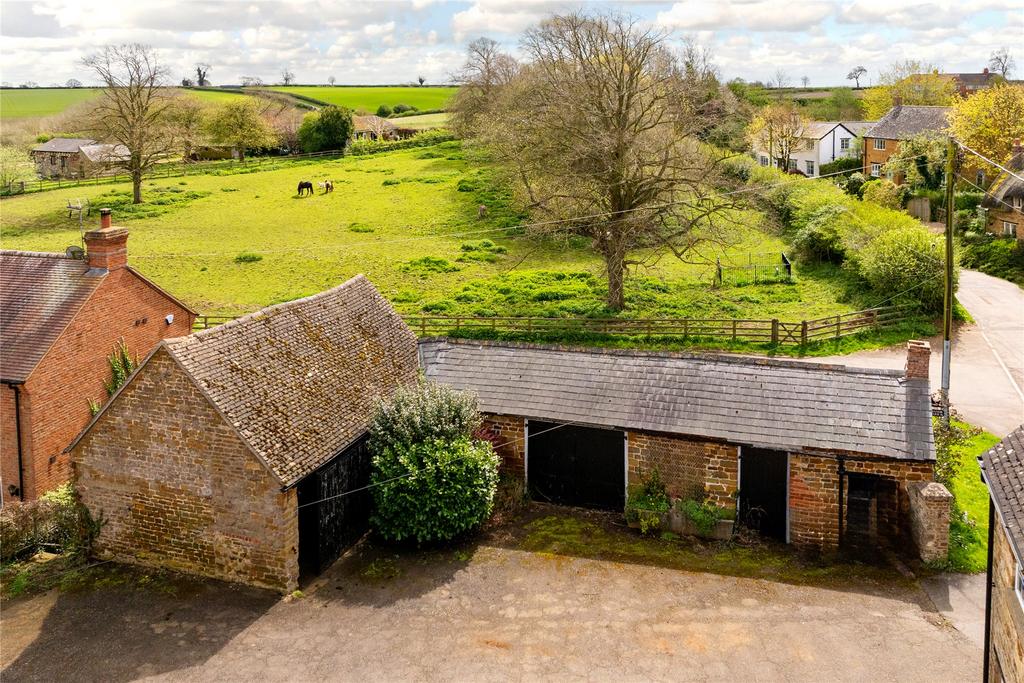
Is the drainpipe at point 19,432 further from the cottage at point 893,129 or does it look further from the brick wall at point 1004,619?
the cottage at point 893,129

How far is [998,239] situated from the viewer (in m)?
40.9

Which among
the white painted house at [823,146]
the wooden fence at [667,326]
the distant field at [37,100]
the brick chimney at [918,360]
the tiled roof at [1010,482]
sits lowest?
the wooden fence at [667,326]

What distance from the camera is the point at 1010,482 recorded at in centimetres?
1020

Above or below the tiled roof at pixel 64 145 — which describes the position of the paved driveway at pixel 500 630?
below

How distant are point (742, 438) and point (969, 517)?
5.33 metres

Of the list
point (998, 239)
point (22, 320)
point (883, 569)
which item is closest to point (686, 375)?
point (883, 569)

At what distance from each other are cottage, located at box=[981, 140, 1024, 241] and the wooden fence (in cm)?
1447

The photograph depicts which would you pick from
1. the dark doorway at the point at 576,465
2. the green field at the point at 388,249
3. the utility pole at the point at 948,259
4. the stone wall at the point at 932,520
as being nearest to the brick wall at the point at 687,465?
the dark doorway at the point at 576,465

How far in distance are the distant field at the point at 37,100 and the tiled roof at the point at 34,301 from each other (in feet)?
288

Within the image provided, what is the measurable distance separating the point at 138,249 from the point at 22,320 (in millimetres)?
26423

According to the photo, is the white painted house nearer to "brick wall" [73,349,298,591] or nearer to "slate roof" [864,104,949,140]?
"slate roof" [864,104,949,140]

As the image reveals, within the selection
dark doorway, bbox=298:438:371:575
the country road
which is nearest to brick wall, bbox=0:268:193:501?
dark doorway, bbox=298:438:371:575

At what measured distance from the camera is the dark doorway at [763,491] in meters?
16.1

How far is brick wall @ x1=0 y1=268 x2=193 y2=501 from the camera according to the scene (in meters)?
19.1
